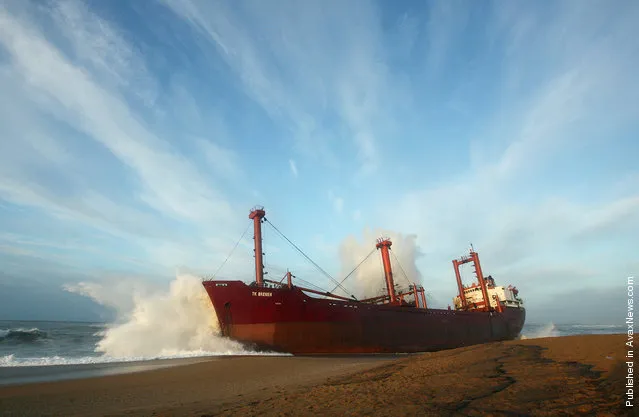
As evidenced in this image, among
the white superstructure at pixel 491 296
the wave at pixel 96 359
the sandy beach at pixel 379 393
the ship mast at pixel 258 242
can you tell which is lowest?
the sandy beach at pixel 379 393

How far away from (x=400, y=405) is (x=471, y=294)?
4587 cm

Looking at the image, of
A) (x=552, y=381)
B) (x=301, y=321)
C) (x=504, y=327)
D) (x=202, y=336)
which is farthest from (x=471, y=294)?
(x=552, y=381)

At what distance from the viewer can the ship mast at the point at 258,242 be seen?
23.7 m

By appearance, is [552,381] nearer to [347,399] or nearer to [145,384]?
[347,399]

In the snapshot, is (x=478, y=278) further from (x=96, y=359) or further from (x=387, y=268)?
(x=96, y=359)

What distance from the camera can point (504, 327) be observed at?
4000 centimetres

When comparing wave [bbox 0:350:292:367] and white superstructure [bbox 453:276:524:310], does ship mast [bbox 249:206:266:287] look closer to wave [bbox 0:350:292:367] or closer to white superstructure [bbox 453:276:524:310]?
wave [bbox 0:350:292:367]

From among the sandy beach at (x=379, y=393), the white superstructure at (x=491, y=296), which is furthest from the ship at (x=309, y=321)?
the white superstructure at (x=491, y=296)

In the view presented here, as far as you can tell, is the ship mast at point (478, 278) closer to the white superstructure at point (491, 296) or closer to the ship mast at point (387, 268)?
the white superstructure at point (491, 296)

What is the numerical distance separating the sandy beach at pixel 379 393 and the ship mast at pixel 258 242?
40.3 ft

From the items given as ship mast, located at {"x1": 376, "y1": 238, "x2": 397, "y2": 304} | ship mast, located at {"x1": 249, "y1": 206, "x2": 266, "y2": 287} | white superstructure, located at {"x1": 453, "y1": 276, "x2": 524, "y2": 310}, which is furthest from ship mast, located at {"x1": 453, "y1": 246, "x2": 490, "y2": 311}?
ship mast, located at {"x1": 249, "y1": 206, "x2": 266, "y2": 287}

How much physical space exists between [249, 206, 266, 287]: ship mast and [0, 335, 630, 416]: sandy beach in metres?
12.3

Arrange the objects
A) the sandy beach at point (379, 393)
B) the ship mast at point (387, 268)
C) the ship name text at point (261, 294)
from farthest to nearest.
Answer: the ship mast at point (387, 268)
the ship name text at point (261, 294)
the sandy beach at point (379, 393)

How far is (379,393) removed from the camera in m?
6.36
